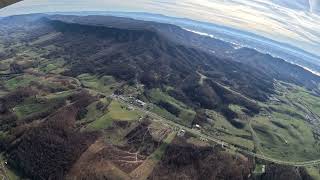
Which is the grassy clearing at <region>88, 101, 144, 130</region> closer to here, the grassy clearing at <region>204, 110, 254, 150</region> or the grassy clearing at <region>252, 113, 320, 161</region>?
the grassy clearing at <region>204, 110, 254, 150</region>

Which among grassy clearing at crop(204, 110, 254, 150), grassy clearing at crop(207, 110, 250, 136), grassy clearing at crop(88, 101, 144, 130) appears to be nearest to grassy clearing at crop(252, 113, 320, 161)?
grassy clearing at crop(204, 110, 254, 150)

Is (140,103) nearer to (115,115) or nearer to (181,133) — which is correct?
(115,115)

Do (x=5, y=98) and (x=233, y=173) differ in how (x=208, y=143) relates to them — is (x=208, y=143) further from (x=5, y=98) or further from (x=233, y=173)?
(x=5, y=98)

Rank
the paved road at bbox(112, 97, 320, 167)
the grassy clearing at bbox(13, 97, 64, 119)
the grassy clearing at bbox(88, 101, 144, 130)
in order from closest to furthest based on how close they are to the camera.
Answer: the grassy clearing at bbox(88, 101, 144, 130), the paved road at bbox(112, 97, 320, 167), the grassy clearing at bbox(13, 97, 64, 119)

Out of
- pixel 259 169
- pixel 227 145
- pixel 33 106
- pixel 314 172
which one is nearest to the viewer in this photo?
pixel 259 169

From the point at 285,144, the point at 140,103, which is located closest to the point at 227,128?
the point at 285,144

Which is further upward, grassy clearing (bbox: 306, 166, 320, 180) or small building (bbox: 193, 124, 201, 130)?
small building (bbox: 193, 124, 201, 130)

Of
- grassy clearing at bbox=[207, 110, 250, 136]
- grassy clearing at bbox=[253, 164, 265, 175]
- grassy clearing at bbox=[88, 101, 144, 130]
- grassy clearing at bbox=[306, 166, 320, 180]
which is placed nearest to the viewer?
grassy clearing at bbox=[253, 164, 265, 175]

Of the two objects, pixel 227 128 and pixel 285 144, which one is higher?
pixel 227 128

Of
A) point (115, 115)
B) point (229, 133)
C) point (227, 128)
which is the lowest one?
point (227, 128)

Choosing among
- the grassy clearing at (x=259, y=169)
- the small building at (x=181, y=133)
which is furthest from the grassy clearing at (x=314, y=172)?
the small building at (x=181, y=133)
